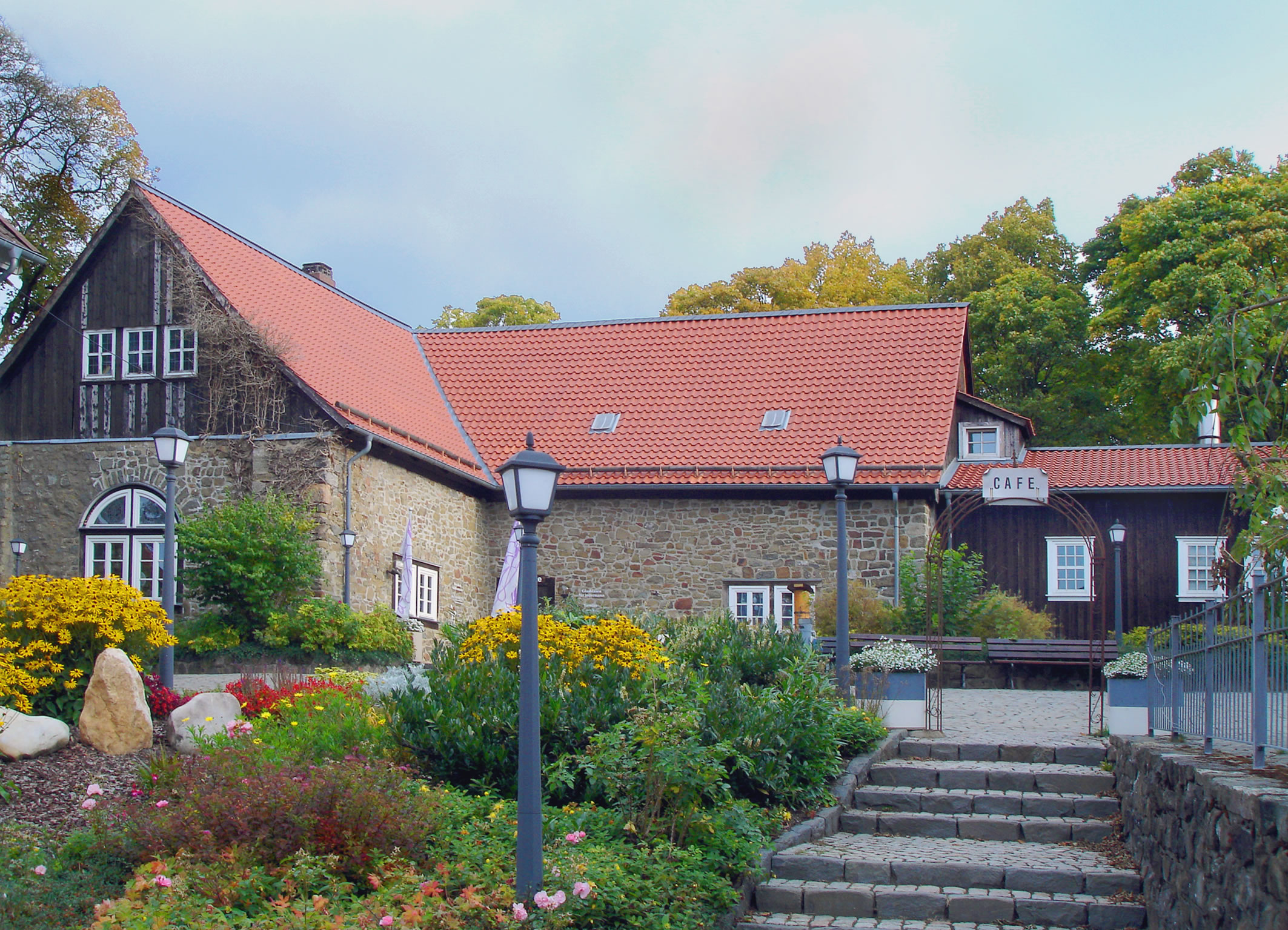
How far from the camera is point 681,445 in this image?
70.2 ft

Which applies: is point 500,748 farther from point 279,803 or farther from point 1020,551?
point 1020,551

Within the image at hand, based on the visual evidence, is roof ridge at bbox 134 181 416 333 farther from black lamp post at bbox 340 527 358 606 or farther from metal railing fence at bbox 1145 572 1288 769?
metal railing fence at bbox 1145 572 1288 769

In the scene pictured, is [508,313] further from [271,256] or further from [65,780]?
[65,780]

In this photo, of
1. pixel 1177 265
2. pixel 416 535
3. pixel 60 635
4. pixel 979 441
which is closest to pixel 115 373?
pixel 416 535

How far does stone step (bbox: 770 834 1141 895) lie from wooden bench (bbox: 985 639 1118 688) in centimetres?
936

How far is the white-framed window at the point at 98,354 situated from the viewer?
19094 millimetres

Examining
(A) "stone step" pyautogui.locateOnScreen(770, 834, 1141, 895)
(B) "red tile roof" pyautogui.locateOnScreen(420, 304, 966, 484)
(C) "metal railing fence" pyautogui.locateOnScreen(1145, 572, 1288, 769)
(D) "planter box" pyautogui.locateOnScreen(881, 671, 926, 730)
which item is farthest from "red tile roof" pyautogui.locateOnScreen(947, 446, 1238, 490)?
(A) "stone step" pyautogui.locateOnScreen(770, 834, 1141, 895)

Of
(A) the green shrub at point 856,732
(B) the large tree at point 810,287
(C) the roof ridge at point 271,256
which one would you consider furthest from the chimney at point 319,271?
(A) the green shrub at point 856,732

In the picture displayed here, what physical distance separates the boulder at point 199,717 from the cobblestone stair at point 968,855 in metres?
4.27

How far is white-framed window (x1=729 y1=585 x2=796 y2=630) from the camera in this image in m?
20.7

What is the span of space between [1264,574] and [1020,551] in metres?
16.2

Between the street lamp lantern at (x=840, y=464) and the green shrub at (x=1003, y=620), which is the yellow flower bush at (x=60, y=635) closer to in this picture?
the street lamp lantern at (x=840, y=464)

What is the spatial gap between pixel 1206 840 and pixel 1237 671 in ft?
2.80

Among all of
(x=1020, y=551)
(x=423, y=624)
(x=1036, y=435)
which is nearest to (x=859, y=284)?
(x=1036, y=435)
